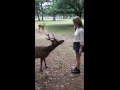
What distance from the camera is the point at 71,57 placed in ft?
6.13

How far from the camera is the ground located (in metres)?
1.55

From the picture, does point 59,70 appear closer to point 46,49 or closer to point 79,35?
point 46,49

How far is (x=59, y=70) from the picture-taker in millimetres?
1763

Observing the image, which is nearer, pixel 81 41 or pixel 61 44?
pixel 81 41

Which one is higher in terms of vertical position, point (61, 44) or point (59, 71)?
point (61, 44)

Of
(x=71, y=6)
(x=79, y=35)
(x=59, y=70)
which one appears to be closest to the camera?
(x=79, y=35)

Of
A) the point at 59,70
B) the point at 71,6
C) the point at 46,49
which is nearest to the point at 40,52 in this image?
the point at 46,49

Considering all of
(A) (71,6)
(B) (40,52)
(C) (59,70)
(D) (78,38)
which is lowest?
(C) (59,70)

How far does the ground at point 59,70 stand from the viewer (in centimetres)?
155

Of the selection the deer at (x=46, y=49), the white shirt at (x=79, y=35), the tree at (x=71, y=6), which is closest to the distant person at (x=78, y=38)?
the white shirt at (x=79, y=35)
